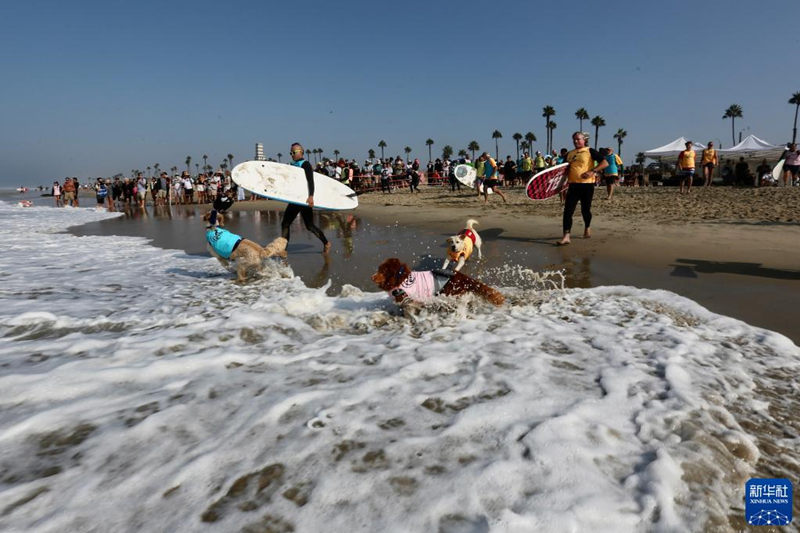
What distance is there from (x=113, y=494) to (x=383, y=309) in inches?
112

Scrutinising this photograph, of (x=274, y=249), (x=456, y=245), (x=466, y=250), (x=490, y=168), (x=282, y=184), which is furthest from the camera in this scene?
(x=490, y=168)

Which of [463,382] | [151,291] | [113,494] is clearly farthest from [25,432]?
[151,291]

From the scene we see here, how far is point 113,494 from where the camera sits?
1.77m

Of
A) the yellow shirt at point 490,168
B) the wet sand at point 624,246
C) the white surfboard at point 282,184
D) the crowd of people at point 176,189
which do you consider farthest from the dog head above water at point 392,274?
the crowd of people at point 176,189

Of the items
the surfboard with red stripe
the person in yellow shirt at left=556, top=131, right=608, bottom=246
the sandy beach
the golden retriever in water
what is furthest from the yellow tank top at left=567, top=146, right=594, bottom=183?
the golden retriever in water

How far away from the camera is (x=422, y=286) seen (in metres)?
3.85

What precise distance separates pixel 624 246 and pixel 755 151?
25.0 m

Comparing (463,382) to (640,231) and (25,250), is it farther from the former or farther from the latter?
(25,250)

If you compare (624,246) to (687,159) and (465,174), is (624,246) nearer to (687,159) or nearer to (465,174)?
(687,159)

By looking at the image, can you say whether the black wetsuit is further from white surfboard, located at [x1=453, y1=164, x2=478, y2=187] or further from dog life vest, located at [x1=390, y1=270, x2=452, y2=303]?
white surfboard, located at [x1=453, y1=164, x2=478, y2=187]

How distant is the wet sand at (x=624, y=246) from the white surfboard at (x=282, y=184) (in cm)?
102

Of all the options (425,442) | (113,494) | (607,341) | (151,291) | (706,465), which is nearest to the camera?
(113,494)

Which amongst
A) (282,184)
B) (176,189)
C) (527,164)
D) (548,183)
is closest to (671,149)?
(527,164)

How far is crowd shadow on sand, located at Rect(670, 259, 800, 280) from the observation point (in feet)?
16.3
